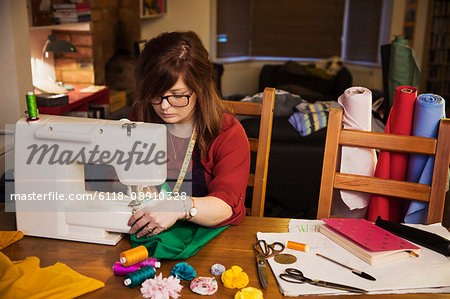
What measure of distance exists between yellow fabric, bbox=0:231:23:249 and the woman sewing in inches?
12.1

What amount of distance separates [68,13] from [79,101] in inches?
28.3

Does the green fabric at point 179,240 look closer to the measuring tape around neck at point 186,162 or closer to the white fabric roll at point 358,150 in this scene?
the measuring tape around neck at point 186,162

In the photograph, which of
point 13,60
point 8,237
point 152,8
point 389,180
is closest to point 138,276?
point 8,237

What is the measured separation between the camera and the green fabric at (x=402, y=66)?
10.8 feet

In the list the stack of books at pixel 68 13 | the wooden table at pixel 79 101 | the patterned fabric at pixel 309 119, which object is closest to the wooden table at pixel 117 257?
the patterned fabric at pixel 309 119

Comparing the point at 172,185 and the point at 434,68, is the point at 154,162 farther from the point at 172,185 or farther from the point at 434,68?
the point at 434,68

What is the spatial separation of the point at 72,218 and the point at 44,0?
8.51 feet

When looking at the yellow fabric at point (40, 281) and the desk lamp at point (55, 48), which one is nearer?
the yellow fabric at point (40, 281)

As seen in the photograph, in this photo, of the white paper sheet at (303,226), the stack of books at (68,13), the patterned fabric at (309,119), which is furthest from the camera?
the stack of books at (68,13)

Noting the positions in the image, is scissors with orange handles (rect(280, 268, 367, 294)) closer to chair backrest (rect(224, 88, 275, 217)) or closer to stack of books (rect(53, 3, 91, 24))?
chair backrest (rect(224, 88, 275, 217))

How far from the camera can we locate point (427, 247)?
3.91 ft

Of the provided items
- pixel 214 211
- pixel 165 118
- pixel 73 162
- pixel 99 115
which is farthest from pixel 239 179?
pixel 99 115

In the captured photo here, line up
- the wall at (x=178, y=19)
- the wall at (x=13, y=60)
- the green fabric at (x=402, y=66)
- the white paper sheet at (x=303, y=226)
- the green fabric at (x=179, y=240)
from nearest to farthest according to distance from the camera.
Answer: the green fabric at (x=179, y=240)
the white paper sheet at (x=303, y=226)
the wall at (x=13, y=60)
the green fabric at (x=402, y=66)
the wall at (x=178, y=19)

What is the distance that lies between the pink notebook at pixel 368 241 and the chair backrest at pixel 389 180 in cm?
19
